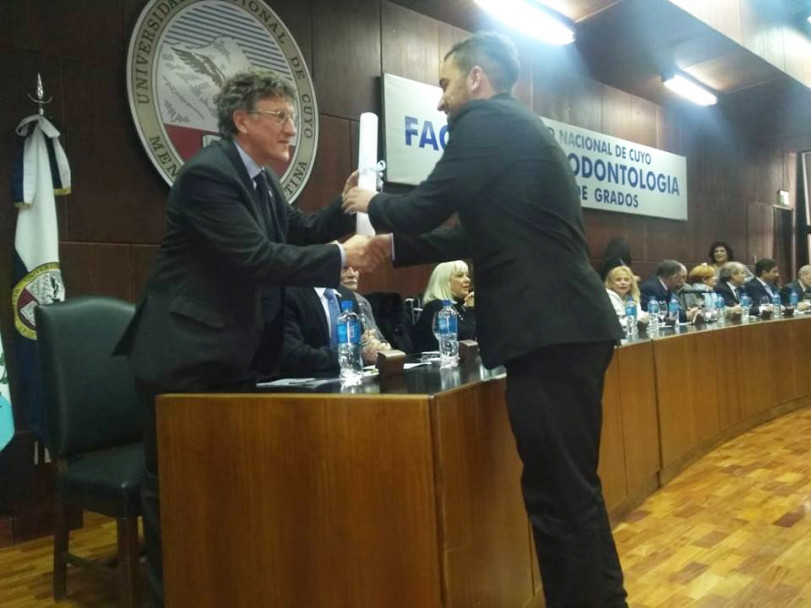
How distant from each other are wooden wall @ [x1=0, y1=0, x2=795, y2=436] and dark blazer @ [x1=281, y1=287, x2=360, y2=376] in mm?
842

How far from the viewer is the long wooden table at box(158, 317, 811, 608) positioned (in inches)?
48.6

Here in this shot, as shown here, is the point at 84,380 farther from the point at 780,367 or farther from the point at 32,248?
the point at 780,367

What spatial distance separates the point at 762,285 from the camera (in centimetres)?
585

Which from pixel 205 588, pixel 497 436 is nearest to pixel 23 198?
pixel 205 588

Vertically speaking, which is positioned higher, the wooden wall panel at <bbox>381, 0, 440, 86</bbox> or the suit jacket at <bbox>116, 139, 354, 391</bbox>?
the wooden wall panel at <bbox>381, 0, 440, 86</bbox>

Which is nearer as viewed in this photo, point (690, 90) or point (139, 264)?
point (139, 264)

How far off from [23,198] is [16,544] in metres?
1.27

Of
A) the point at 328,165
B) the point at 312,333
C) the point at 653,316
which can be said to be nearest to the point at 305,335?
the point at 312,333

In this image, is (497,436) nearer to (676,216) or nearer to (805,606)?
(805,606)

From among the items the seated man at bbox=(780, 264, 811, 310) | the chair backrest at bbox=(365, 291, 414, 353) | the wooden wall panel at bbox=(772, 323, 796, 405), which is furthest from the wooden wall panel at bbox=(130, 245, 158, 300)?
the seated man at bbox=(780, 264, 811, 310)

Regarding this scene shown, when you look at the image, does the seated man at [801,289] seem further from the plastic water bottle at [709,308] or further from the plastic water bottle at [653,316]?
the plastic water bottle at [653,316]

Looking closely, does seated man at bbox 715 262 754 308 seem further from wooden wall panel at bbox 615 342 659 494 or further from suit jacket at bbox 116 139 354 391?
suit jacket at bbox 116 139 354 391

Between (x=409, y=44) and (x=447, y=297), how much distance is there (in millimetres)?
1781

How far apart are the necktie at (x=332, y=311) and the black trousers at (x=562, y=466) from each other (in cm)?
132
